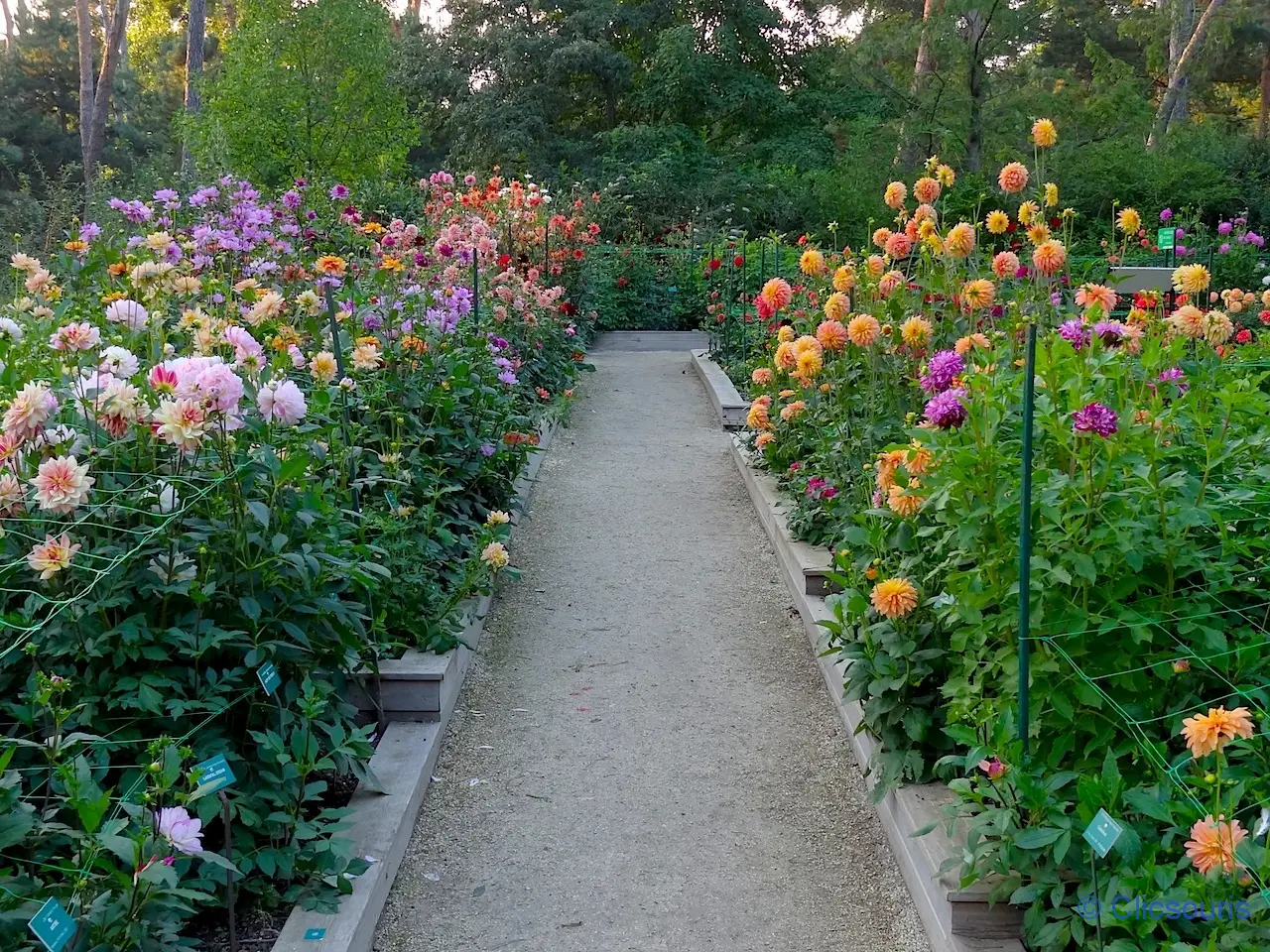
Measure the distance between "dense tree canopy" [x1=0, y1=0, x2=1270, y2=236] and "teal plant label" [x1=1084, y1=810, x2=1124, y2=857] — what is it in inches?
540

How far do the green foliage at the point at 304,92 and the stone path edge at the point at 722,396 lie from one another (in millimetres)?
6849

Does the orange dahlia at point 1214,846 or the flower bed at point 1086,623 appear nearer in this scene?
the orange dahlia at point 1214,846

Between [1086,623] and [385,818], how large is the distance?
178cm

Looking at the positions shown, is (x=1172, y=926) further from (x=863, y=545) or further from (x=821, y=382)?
(x=821, y=382)

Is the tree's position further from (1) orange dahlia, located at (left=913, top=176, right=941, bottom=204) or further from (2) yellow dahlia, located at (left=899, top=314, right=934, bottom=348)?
(2) yellow dahlia, located at (left=899, top=314, right=934, bottom=348)

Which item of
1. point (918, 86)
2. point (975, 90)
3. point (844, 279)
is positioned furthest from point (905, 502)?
point (918, 86)

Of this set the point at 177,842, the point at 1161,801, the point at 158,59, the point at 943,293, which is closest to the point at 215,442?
the point at 177,842

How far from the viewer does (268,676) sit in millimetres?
2488

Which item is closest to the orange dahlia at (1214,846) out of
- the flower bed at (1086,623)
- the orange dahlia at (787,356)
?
the flower bed at (1086,623)

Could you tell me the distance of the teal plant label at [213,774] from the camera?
2.03 meters

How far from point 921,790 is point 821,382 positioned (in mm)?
2487

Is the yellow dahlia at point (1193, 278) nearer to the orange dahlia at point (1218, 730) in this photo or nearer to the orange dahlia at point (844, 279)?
the orange dahlia at point (844, 279)

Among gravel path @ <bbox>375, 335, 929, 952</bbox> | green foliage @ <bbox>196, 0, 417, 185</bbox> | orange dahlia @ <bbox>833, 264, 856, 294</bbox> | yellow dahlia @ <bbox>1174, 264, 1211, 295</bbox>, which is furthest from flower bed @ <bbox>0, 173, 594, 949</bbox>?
green foliage @ <bbox>196, 0, 417, 185</bbox>

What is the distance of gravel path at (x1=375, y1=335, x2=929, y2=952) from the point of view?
2.69 meters
